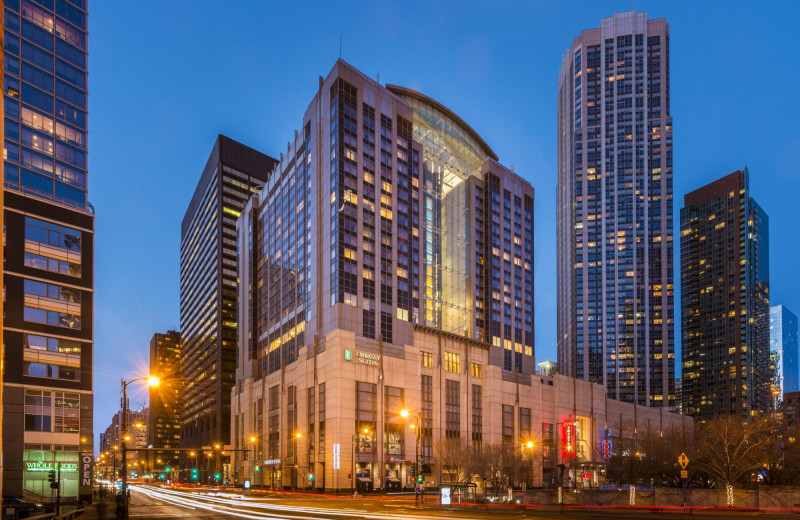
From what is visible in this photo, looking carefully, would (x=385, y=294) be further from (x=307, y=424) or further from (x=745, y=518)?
(x=745, y=518)

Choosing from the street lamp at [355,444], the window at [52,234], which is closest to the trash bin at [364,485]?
the street lamp at [355,444]

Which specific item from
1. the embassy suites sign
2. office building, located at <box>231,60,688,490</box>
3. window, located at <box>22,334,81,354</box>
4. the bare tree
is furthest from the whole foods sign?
the bare tree

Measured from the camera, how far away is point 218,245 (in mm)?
193500

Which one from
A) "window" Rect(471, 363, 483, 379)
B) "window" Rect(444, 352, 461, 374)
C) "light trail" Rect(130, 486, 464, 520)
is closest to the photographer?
"light trail" Rect(130, 486, 464, 520)

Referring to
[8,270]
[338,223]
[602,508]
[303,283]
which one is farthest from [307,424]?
[602,508]

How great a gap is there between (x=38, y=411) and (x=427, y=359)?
212 ft

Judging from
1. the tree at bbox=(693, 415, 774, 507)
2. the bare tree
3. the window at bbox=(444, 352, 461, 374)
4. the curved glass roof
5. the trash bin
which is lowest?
the trash bin

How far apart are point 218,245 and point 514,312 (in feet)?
321

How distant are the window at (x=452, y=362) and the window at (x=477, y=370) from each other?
4320 millimetres

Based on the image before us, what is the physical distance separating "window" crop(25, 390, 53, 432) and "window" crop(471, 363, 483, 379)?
75.6 m

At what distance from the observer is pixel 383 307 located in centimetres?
10775

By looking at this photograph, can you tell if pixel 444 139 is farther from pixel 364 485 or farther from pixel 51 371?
pixel 51 371

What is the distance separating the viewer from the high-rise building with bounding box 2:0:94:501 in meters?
62.7

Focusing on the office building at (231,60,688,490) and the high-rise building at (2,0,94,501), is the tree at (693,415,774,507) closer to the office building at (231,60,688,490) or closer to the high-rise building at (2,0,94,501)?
the office building at (231,60,688,490)
